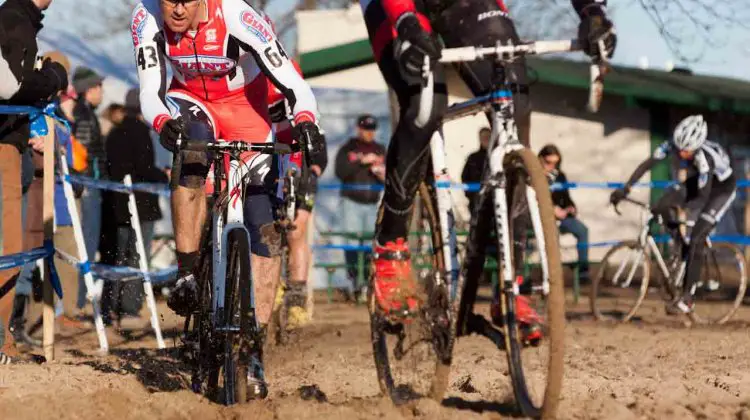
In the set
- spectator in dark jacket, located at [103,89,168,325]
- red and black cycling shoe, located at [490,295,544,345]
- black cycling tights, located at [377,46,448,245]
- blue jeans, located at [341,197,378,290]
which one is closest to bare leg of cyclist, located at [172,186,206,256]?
black cycling tights, located at [377,46,448,245]

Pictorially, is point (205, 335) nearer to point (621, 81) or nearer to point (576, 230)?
point (576, 230)

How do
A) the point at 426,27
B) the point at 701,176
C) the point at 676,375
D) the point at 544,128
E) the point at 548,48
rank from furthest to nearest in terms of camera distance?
the point at 544,128 → the point at 701,176 → the point at 676,375 → the point at 426,27 → the point at 548,48

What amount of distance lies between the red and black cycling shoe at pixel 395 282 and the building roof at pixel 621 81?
14.4 metres

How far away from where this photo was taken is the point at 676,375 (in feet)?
23.6

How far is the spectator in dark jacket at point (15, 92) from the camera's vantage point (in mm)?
8344

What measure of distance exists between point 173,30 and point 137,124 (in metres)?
6.41

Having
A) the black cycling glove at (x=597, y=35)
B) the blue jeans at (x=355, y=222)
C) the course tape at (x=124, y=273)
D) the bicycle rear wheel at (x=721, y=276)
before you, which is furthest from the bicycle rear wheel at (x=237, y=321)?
the blue jeans at (x=355, y=222)

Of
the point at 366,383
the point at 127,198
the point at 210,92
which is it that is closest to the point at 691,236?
the point at 127,198

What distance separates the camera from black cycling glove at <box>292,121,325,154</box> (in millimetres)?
5910

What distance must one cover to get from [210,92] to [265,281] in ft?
3.26

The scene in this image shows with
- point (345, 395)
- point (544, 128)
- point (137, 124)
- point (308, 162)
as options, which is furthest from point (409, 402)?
point (544, 128)

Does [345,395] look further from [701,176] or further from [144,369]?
[701,176]

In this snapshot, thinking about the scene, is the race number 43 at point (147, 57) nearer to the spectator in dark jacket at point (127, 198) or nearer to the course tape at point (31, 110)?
the course tape at point (31, 110)

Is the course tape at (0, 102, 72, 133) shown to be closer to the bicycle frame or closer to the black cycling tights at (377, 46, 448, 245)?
the bicycle frame
